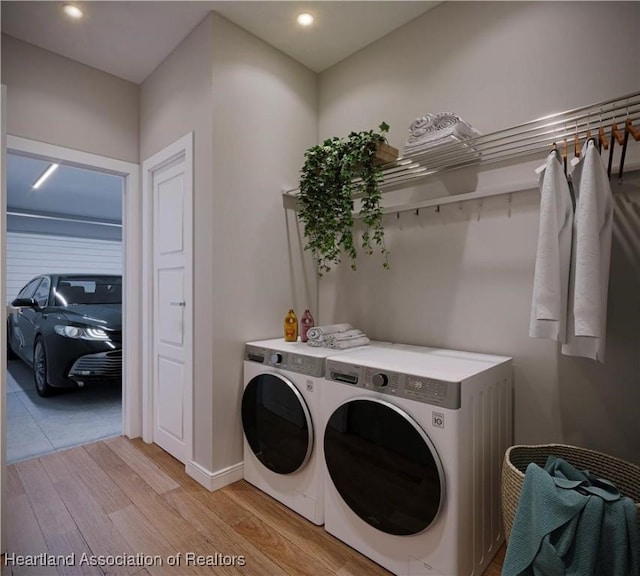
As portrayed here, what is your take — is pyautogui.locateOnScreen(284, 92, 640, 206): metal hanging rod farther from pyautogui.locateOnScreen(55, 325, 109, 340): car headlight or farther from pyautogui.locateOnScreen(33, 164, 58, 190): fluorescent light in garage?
pyautogui.locateOnScreen(33, 164, 58, 190): fluorescent light in garage

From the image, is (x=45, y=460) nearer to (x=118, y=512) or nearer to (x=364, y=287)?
(x=118, y=512)

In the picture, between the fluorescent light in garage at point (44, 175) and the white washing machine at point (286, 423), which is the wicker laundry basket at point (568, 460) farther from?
the fluorescent light in garage at point (44, 175)

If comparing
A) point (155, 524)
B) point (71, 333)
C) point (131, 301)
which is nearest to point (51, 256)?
point (71, 333)

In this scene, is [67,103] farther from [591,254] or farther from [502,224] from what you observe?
[591,254]

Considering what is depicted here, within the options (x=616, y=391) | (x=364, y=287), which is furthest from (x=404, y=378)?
(x=364, y=287)

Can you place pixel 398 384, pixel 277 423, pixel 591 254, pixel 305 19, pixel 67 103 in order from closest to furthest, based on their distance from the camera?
pixel 591 254 → pixel 398 384 → pixel 277 423 → pixel 305 19 → pixel 67 103

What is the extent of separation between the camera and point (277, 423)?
1916 mm

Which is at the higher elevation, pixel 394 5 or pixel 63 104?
pixel 394 5

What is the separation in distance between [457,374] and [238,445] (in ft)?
4.67

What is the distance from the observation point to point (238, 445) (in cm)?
219

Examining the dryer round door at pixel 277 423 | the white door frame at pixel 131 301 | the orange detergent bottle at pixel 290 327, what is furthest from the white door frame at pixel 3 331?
the orange detergent bottle at pixel 290 327

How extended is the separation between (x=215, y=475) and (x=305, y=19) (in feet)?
8.73

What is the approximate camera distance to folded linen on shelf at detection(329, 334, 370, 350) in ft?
6.43

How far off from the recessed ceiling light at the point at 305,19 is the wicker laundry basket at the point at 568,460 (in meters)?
2.43
